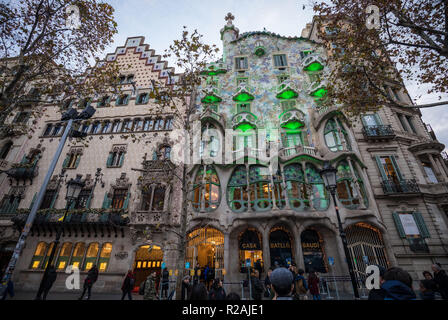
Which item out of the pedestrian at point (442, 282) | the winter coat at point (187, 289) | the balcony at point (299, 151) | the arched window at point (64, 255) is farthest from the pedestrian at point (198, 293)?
the arched window at point (64, 255)

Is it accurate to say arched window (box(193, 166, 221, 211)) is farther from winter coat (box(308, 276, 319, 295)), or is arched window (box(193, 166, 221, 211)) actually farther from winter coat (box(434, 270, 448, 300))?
winter coat (box(434, 270, 448, 300))

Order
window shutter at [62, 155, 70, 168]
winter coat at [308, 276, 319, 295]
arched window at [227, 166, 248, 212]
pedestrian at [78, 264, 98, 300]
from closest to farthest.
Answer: winter coat at [308, 276, 319, 295]
pedestrian at [78, 264, 98, 300]
arched window at [227, 166, 248, 212]
window shutter at [62, 155, 70, 168]

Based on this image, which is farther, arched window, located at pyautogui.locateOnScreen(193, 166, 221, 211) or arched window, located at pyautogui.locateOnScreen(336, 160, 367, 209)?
arched window, located at pyautogui.locateOnScreen(193, 166, 221, 211)

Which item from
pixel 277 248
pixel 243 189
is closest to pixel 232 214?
pixel 243 189

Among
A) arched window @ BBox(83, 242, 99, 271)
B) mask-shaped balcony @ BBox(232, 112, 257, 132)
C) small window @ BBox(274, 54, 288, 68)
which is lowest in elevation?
arched window @ BBox(83, 242, 99, 271)

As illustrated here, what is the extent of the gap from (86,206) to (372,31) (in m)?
24.2

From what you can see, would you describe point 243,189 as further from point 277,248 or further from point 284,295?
point 284,295

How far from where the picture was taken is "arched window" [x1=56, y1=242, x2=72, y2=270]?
16375 millimetres

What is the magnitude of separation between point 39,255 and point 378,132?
3197 cm

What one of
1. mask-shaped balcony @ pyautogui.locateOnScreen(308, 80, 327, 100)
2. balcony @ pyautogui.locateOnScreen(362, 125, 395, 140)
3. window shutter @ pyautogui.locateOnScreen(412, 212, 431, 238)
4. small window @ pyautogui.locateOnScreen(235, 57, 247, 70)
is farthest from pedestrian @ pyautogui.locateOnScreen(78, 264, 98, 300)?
small window @ pyautogui.locateOnScreen(235, 57, 247, 70)

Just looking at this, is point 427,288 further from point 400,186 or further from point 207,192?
point 207,192

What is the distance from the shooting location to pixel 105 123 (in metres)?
22.4

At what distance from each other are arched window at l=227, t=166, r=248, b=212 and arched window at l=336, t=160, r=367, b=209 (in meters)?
7.67

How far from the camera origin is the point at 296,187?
648 inches
